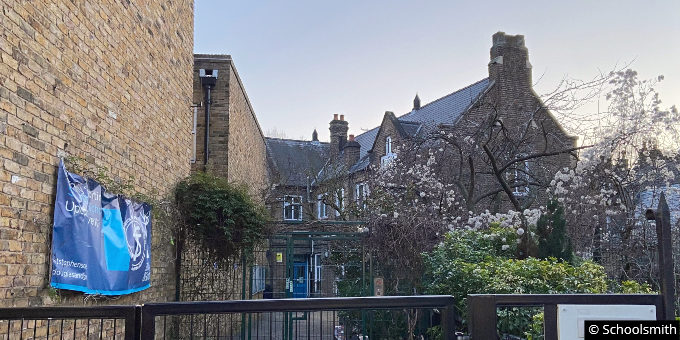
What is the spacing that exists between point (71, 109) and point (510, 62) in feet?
64.4

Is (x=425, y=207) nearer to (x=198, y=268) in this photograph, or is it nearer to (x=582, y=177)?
(x=582, y=177)

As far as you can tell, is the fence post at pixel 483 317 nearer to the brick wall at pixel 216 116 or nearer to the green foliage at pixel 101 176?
the green foliage at pixel 101 176

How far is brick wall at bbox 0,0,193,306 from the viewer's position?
4754 mm

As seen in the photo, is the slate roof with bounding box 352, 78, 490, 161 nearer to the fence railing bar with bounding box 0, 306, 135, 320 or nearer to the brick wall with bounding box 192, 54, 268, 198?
the brick wall with bounding box 192, 54, 268, 198

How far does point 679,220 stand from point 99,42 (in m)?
10.5

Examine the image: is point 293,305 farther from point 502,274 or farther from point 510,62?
point 510,62

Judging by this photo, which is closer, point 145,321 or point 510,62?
point 145,321

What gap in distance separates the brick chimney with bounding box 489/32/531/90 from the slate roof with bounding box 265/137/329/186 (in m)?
11.6

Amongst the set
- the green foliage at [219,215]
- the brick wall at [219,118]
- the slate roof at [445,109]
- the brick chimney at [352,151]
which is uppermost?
the slate roof at [445,109]

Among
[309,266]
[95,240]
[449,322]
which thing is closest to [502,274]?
[449,322]

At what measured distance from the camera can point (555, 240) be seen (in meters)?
10.0

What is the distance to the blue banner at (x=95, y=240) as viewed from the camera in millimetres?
5500

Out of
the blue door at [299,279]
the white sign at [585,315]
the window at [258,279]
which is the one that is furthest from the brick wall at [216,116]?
the white sign at [585,315]

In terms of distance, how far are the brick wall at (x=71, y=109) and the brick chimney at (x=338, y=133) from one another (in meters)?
22.2
